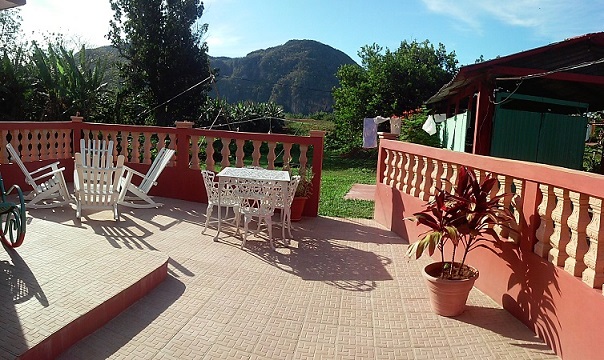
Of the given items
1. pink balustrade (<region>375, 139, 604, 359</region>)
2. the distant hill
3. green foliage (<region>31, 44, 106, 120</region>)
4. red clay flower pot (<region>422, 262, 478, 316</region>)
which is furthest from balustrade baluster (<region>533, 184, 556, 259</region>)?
the distant hill

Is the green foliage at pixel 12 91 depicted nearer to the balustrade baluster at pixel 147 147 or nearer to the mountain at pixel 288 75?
the balustrade baluster at pixel 147 147

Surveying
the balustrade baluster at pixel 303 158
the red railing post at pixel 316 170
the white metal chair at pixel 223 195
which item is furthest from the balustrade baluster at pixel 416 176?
the white metal chair at pixel 223 195

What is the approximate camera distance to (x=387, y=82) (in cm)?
2242

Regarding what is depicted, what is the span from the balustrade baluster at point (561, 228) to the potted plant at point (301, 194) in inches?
168

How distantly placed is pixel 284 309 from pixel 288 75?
51.1 m

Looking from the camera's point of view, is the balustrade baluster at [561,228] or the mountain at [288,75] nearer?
the balustrade baluster at [561,228]

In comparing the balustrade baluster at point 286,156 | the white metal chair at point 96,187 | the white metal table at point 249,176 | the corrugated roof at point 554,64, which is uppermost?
the corrugated roof at point 554,64

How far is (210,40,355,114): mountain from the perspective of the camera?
165 feet

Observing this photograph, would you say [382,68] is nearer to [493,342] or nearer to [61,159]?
[61,159]

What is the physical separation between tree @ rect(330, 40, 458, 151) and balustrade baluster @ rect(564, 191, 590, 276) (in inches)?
751

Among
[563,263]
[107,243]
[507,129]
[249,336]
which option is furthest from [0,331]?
[507,129]

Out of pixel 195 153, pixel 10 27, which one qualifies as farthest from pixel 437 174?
pixel 10 27

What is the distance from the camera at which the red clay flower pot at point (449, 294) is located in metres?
3.94

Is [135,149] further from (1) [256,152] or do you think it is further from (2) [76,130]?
(1) [256,152]
